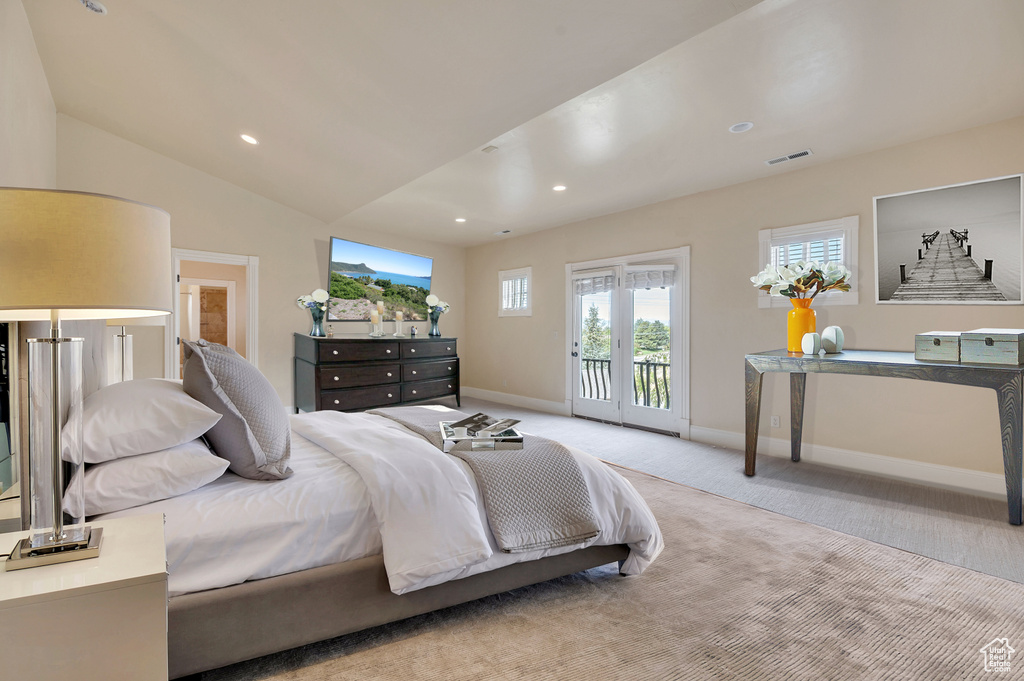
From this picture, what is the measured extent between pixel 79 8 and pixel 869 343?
5539 mm

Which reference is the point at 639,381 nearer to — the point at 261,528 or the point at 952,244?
the point at 952,244

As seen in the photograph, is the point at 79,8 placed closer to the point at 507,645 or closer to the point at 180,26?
the point at 180,26

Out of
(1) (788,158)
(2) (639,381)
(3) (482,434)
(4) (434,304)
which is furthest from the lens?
(4) (434,304)

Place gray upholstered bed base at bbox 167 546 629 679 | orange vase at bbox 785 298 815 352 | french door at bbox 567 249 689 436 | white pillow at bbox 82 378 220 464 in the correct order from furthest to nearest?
french door at bbox 567 249 689 436
orange vase at bbox 785 298 815 352
white pillow at bbox 82 378 220 464
gray upholstered bed base at bbox 167 546 629 679

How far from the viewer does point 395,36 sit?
231cm

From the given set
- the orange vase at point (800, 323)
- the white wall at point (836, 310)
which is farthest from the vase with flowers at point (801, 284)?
the white wall at point (836, 310)

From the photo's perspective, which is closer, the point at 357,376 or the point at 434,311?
the point at 357,376

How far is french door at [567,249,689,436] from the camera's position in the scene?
468 centimetres

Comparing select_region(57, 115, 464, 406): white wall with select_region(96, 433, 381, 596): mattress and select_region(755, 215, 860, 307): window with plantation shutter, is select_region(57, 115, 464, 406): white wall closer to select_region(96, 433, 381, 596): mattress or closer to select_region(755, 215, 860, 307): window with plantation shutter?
select_region(96, 433, 381, 596): mattress

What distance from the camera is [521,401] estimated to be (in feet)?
21.3

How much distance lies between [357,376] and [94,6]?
3443 millimetres

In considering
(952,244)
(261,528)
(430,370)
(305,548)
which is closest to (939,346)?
(952,244)

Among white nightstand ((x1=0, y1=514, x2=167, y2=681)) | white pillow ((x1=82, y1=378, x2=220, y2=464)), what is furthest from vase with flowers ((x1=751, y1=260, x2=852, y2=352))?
white nightstand ((x1=0, y1=514, x2=167, y2=681))

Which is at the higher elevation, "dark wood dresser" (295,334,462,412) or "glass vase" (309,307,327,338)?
"glass vase" (309,307,327,338)
